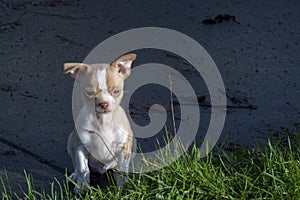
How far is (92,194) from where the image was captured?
3.44 metres

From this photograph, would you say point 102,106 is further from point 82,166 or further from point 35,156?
point 35,156

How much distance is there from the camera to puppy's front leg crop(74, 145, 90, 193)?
11.6 ft

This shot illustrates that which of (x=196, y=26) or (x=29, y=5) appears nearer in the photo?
(x=196, y=26)

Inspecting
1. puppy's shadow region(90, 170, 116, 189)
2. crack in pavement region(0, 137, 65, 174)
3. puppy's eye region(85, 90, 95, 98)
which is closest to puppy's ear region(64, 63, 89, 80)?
puppy's eye region(85, 90, 95, 98)

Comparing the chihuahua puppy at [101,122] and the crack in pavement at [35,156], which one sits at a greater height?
the chihuahua puppy at [101,122]

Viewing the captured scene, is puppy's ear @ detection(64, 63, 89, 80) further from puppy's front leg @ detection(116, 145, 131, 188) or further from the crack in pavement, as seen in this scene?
the crack in pavement

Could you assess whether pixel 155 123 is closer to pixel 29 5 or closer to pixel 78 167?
pixel 78 167

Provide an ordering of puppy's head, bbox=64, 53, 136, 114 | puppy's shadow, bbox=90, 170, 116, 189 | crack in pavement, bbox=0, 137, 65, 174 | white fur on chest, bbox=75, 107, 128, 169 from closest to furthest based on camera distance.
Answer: puppy's head, bbox=64, 53, 136, 114 → white fur on chest, bbox=75, 107, 128, 169 → puppy's shadow, bbox=90, 170, 116, 189 → crack in pavement, bbox=0, 137, 65, 174

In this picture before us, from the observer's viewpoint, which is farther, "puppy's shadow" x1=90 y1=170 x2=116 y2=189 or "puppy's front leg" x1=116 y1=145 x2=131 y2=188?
"puppy's shadow" x1=90 y1=170 x2=116 y2=189

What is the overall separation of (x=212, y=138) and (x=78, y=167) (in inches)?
42.6

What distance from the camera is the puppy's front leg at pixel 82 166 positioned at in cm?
354

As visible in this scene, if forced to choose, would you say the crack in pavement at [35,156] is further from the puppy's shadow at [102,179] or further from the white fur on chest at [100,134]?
the white fur on chest at [100,134]

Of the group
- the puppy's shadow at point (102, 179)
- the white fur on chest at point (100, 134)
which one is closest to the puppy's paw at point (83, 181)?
the white fur on chest at point (100, 134)

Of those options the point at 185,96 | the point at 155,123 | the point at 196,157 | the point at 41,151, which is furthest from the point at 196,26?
the point at 196,157
